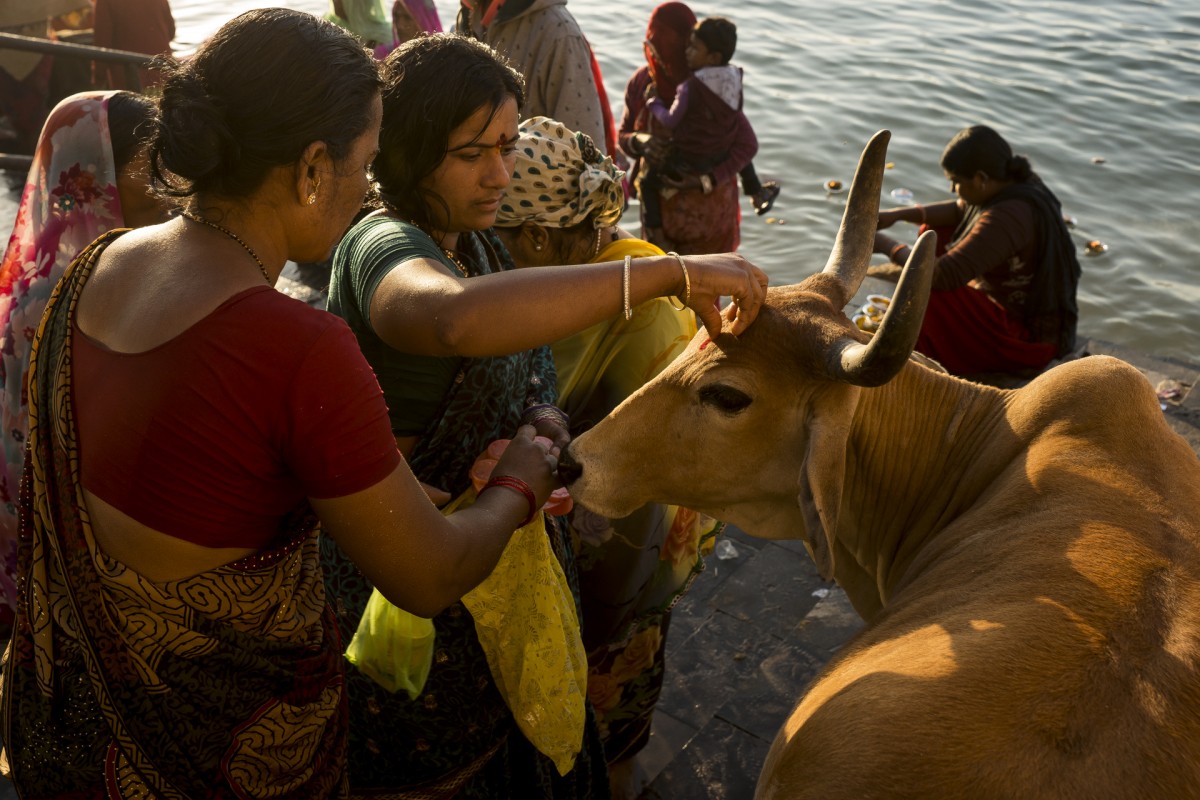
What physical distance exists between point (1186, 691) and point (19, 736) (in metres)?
2.03

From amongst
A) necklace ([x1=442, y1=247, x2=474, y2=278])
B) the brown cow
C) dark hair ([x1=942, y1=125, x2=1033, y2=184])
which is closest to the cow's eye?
the brown cow

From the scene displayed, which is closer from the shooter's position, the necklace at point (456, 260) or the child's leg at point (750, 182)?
the necklace at point (456, 260)

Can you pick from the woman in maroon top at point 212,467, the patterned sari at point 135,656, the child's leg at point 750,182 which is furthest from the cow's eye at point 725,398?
the child's leg at point 750,182

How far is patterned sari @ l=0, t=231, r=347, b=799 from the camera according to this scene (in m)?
1.85

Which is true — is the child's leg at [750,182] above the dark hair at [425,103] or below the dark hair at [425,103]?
below

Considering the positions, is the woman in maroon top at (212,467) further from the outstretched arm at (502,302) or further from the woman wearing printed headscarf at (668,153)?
the woman wearing printed headscarf at (668,153)

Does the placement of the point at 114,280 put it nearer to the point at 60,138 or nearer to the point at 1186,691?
the point at 60,138

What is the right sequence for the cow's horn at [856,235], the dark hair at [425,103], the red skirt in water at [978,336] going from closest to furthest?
the dark hair at [425,103]
the cow's horn at [856,235]
the red skirt in water at [978,336]

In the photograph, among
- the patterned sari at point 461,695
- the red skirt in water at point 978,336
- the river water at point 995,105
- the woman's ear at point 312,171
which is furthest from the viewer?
the river water at point 995,105

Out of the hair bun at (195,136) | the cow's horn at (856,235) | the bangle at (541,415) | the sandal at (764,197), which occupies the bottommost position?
the sandal at (764,197)

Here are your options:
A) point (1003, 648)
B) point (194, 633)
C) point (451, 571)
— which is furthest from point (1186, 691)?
point (194, 633)

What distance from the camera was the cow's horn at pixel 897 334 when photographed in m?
2.08

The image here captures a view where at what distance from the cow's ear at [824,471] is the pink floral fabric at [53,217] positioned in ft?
6.50

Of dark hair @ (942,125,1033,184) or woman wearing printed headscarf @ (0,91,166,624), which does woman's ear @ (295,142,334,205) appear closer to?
woman wearing printed headscarf @ (0,91,166,624)
